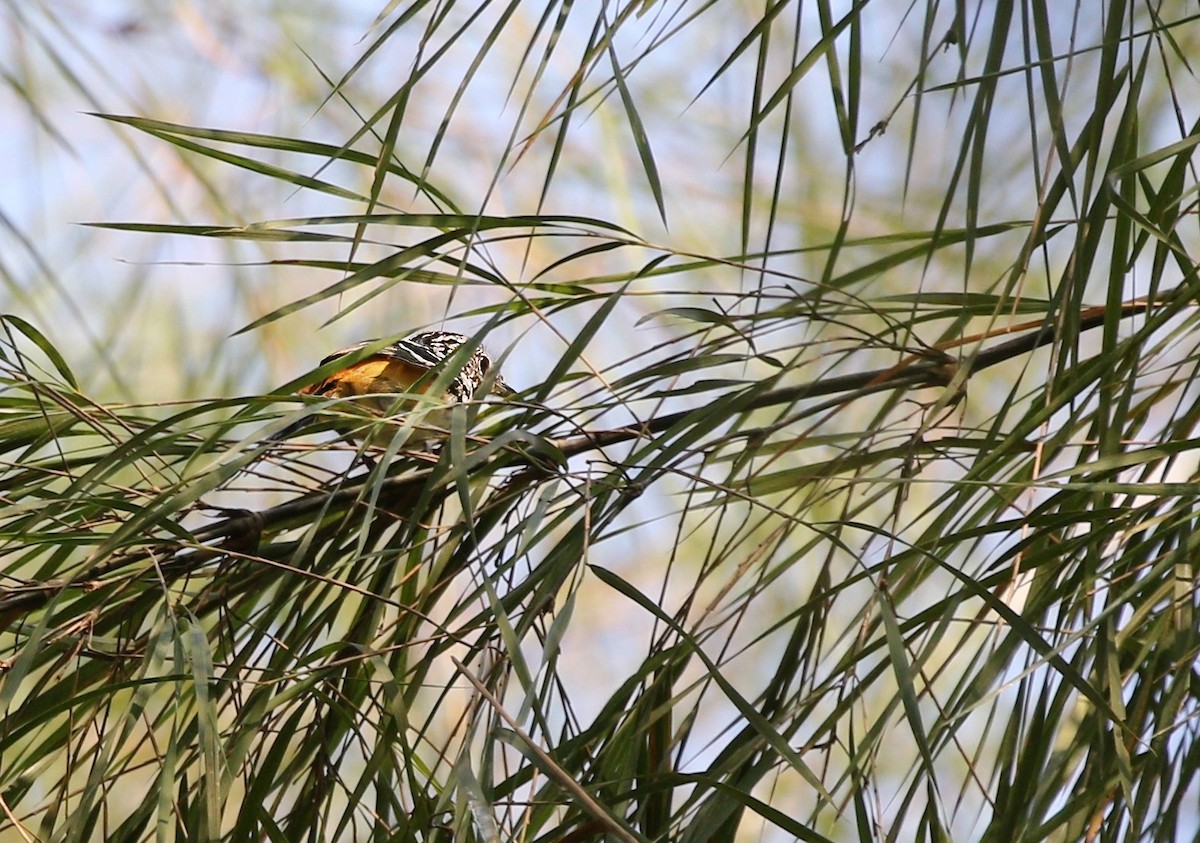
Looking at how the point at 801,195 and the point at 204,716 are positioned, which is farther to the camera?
the point at 801,195

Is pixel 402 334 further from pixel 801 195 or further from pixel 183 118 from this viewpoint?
pixel 801 195

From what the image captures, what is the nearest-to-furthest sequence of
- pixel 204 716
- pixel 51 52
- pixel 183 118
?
1. pixel 204 716
2. pixel 51 52
3. pixel 183 118

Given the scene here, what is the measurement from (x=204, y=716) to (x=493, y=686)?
117 millimetres

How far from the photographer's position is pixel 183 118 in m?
1.90

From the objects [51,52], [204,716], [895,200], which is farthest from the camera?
[895,200]

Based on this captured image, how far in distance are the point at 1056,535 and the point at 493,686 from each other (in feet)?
0.81

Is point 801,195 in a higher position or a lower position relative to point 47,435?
higher

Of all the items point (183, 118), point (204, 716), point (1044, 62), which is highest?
point (183, 118)

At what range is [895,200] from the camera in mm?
2182

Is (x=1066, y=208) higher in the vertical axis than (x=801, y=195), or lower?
higher

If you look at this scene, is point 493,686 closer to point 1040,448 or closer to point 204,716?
point 204,716

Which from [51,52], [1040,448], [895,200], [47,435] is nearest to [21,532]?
[47,435]

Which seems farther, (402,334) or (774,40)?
(774,40)

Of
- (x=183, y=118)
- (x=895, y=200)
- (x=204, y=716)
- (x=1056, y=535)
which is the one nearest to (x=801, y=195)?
(x=895, y=200)
